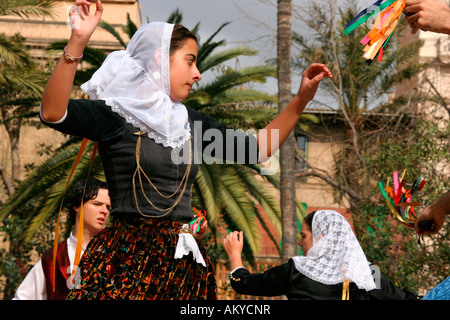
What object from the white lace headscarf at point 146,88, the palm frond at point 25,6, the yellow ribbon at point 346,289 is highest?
the palm frond at point 25,6

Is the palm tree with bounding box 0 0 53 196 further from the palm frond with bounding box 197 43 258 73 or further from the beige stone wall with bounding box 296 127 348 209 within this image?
the beige stone wall with bounding box 296 127 348 209

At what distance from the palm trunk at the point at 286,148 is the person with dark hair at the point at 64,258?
4550 millimetres

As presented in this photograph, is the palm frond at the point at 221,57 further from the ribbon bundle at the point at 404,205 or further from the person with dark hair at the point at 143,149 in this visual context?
the person with dark hair at the point at 143,149

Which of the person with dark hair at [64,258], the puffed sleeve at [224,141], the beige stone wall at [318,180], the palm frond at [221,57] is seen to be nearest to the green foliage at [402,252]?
the palm frond at [221,57]

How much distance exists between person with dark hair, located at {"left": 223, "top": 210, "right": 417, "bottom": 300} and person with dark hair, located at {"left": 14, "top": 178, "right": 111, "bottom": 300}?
87cm

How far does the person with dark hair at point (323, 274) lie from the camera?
12.9ft

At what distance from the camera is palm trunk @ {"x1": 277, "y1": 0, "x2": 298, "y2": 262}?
343 inches

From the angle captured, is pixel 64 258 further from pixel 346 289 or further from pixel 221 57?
pixel 221 57

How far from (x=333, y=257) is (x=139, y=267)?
6.23 feet

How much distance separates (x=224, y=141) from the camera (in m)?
2.85

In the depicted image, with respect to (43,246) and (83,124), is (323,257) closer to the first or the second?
(83,124)

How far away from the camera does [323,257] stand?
4043 millimetres

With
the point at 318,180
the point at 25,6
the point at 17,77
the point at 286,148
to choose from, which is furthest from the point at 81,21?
the point at 318,180
